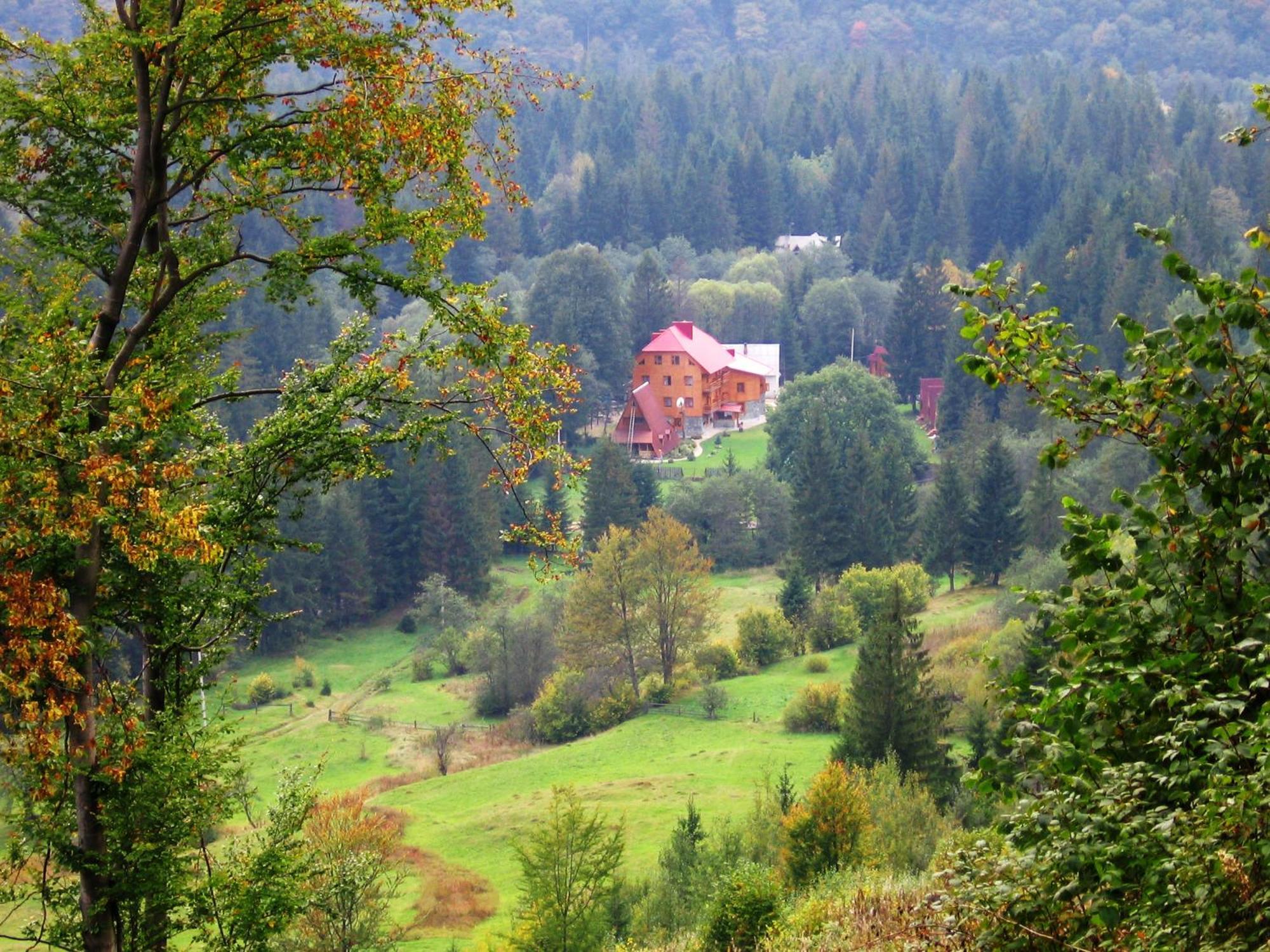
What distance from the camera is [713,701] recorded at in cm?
4666

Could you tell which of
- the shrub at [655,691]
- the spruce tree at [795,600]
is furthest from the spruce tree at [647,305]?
the shrub at [655,691]

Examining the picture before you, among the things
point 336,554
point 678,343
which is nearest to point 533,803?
point 336,554

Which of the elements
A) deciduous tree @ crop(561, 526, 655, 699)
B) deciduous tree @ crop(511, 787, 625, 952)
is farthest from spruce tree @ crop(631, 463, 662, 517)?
deciduous tree @ crop(511, 787, 625, 952)

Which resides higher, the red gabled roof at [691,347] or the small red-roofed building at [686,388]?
the red gabled roof at [691,347]

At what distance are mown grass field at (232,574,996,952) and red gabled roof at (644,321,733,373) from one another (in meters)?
32.6

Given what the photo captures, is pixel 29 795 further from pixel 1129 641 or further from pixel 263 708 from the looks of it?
pixel 263 708

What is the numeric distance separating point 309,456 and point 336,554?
5631 cm

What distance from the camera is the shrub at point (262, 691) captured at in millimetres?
52438

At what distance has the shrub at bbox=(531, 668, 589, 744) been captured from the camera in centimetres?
4738

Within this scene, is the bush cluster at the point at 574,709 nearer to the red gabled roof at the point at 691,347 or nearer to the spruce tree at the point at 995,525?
the spruce tree at the point at 995,525

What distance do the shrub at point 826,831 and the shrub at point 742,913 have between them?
7070 millimetres

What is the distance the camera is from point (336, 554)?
6400 cm

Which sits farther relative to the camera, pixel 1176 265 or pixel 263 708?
pixel 263 708

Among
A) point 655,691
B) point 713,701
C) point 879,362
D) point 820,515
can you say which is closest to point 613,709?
point 655,691
